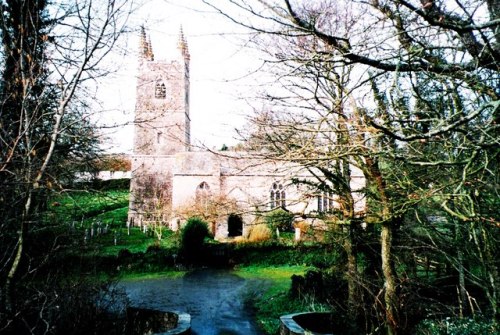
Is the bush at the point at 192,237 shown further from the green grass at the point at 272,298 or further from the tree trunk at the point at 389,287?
the tree trunk at the point at 389,287

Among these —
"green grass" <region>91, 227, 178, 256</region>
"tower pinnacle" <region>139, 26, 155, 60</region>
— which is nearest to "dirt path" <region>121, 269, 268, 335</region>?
"green grass" <region>91, 227, 178, 256</region>

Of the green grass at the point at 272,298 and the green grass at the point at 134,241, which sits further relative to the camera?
the green grass at the point at 134,241

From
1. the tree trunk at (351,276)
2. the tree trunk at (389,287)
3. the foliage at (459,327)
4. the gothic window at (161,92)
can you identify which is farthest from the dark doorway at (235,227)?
the foliage at (459,327)

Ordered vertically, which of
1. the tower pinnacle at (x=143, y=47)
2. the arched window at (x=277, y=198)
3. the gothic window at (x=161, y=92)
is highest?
the gothic window at (x=161, y=92)

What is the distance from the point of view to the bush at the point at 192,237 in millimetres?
19109

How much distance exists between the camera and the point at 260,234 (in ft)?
70.4

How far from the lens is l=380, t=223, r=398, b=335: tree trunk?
249 inches

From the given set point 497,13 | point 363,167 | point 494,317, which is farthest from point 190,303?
point 497,13

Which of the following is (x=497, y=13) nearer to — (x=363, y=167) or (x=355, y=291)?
(x=363, y=167)

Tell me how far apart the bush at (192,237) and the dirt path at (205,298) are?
1159mm

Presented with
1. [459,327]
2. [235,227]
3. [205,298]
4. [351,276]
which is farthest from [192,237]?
[459,327]

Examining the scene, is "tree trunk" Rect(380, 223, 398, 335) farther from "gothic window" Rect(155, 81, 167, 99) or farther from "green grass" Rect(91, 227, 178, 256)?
"gothic window" Rect(155, 81, 167, 99)

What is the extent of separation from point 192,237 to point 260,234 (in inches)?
154

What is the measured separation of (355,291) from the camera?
7.95m
